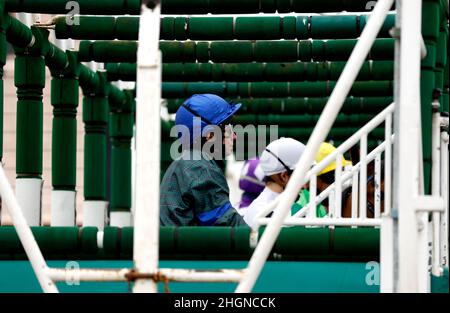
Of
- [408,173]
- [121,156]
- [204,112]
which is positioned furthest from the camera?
[121,156]

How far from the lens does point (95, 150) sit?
12.2m

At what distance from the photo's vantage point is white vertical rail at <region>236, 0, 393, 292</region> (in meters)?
3.73

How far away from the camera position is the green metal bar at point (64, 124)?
10.3 metres

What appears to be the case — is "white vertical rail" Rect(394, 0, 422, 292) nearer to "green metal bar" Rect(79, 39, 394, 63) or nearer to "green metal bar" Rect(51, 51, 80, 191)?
"green metal bar" Rect(79, 39, 394, 63)

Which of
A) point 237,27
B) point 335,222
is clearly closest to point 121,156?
point 237,27

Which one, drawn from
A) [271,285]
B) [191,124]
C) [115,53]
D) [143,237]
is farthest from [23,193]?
[143,237]

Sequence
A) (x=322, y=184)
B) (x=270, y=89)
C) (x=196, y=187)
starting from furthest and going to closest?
(x=270, y=89) < (x=322, y=184) < (x=196, y=187)

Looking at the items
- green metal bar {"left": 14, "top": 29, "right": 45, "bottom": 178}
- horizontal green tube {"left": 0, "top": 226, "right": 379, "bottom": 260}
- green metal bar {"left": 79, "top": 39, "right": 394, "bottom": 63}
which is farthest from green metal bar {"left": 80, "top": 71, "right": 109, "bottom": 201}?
horizontal green tube {"left": 0, "top": 226, "right": 379, "bottom": 260}

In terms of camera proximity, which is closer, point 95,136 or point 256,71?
point 256,71

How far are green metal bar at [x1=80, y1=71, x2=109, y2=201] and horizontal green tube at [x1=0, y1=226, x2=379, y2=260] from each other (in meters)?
6.88

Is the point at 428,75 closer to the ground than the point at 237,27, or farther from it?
closer to the ground

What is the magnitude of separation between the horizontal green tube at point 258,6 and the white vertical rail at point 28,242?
368 centimetres

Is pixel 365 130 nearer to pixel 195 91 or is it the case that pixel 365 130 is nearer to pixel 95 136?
pixel 95 136

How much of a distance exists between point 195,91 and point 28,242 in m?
9.30
